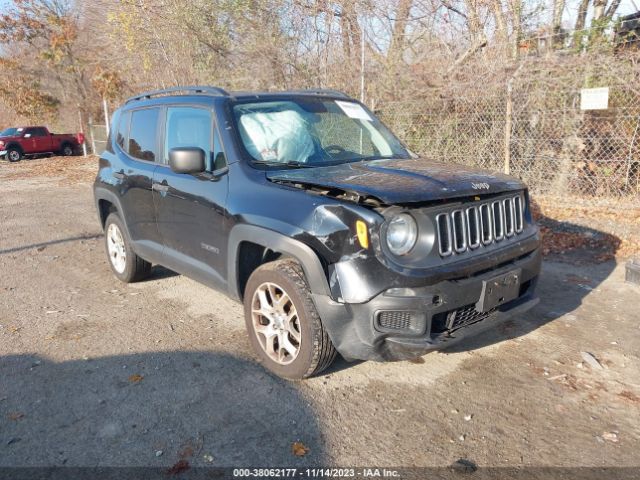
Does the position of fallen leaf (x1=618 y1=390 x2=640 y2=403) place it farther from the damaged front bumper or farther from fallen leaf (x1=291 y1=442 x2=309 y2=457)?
fallen leaf (x1=291 y1=442 x2=309 y2=457)

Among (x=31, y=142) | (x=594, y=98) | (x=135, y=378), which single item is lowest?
(x=135, y=378)

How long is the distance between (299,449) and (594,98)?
6.64 metres

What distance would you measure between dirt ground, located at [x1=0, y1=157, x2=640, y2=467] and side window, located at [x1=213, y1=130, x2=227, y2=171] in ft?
4.37

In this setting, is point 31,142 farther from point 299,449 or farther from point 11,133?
point 299,449

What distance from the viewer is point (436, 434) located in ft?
9.59

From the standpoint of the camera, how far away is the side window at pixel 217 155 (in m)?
3.90

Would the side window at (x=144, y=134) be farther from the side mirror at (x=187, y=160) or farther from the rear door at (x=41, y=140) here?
the rear door at (x=41, y=140)

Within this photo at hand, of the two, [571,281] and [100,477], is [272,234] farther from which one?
[571,281]

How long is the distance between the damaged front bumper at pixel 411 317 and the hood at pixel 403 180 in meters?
0.49

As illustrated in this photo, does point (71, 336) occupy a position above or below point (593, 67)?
below

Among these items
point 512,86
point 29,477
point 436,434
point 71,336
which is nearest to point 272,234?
point 436,434

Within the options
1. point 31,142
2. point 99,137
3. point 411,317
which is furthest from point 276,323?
point 31,142

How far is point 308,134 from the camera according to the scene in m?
4.16

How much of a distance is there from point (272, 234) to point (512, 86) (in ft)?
19.9
